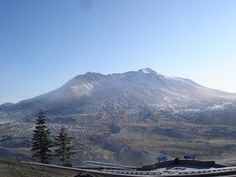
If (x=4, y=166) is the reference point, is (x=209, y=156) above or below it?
below

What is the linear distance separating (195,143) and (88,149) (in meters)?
46.7

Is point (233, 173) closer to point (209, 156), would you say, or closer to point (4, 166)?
point (4, 166)

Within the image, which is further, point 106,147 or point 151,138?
point 151,138

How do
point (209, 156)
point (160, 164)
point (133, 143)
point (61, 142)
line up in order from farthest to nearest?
point (133, 143) < point (209, 156) < point (61, 142) < point (160, 164)

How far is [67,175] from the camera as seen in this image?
38875 mm

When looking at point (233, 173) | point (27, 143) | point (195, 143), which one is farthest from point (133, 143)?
point (233, 173)

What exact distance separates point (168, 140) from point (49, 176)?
15545cm

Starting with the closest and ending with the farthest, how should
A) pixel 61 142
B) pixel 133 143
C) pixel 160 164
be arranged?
pixel 160 164
pixel 61 142
pixel 133 143

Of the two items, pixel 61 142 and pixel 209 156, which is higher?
pixel 61 142

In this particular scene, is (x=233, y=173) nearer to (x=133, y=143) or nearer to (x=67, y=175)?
(x=67, y=175)

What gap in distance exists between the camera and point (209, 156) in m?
147

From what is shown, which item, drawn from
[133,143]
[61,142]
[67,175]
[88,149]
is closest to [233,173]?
[67,175]

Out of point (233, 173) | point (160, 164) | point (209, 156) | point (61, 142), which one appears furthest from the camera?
point (209, 156)

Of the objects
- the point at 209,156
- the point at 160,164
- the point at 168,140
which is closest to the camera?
the point at 160,164
